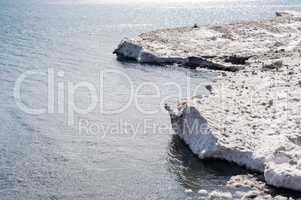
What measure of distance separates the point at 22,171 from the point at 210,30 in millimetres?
52898

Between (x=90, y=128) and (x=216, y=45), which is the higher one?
(x=216, y=45)

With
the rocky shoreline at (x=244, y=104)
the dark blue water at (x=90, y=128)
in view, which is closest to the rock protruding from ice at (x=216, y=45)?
the rocky shoreline at (x=244, y=104)

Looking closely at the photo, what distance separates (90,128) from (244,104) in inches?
427

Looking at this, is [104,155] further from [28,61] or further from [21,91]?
[28,61]

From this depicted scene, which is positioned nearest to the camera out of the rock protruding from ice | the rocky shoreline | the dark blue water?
the dark blue water

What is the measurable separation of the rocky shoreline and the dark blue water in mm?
1356

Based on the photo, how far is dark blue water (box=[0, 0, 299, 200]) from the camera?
103 ft

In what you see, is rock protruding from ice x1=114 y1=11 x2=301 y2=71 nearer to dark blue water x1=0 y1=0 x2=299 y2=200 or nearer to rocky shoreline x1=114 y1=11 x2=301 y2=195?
rocky shoreline x1=114 y1=11 x2=301 y2=195

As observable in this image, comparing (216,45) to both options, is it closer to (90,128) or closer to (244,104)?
(244,104)

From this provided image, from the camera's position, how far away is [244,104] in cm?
4041

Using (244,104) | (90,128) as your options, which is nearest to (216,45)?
(244,104)

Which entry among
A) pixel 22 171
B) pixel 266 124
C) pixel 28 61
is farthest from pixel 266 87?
pixel 28 61

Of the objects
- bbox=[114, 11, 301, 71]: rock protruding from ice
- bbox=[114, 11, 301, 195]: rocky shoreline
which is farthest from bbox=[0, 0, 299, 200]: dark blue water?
bbox=[114, 11, 301, 71]: rock protruding from ice

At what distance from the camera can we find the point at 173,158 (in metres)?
35.1
